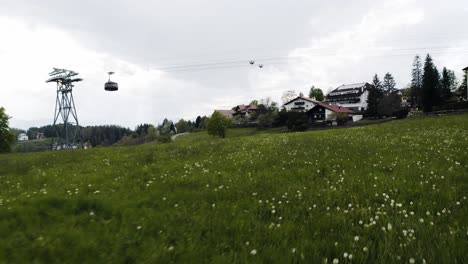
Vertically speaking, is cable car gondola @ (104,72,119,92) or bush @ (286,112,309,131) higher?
cable car gondola @ (104,72,119,92)

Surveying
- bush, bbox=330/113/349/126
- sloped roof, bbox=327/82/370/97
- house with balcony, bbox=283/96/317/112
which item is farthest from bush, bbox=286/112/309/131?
sloped roof, bbox=327/82/370/97

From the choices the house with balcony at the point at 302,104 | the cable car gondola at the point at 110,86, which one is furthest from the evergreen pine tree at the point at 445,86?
the cable car gondola at the point at 110,86

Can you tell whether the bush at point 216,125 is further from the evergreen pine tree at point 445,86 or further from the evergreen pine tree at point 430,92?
the evergreen pine tree at point 445,86

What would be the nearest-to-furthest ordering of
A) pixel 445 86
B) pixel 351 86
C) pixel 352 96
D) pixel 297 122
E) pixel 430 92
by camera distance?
pixel 430 92, pixel 297 122, pixel 445 86, pixel 352 96, pixel 351 86

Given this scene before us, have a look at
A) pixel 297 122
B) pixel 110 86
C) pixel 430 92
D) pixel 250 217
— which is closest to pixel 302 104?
pixel 297 122

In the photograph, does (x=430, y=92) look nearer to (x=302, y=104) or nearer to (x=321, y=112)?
(x=321, y=112)

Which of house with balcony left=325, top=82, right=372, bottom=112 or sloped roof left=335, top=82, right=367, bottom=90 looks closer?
house with balcony left=325, top=82, right=372, bottom=112

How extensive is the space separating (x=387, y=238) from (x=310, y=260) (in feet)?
4.39

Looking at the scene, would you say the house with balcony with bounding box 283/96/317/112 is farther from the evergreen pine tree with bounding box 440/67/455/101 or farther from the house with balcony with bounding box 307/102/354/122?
the evergreen pine tree with bounding box 440/67/455/101

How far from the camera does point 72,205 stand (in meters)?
6.14

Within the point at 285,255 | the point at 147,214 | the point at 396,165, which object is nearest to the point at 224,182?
the point at 147,214

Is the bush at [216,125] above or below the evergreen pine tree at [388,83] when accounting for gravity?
below

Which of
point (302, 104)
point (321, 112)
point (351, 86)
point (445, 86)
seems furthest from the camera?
point (351, 86)

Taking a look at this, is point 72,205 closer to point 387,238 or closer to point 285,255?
point 285,255
